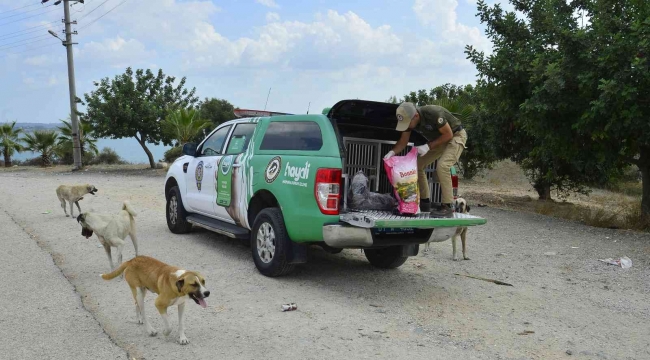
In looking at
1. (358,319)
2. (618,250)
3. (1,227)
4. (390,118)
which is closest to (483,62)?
(618,250)

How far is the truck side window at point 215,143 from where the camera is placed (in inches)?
340

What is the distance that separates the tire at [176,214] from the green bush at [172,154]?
1878 centimetres

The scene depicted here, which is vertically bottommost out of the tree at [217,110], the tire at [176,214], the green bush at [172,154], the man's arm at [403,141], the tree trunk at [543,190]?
the tree trunk at [543,190]

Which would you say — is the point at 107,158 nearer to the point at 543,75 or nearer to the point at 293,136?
the point at 543,75

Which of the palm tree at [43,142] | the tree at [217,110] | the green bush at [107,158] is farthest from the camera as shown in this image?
the tree at [217,110]

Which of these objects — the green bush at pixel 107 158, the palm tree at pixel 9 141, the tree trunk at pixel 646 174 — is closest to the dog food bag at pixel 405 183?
the tree trunk at pixel 646 174

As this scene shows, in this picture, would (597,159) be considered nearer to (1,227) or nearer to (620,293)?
(620,293)

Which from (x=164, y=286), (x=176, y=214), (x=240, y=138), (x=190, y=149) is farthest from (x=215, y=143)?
(x=164, y=286)

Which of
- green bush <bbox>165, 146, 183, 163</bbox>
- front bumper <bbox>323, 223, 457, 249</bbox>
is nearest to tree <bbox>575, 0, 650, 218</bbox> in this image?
front bumper <bbox>323, 223, 457, 249</bbox>

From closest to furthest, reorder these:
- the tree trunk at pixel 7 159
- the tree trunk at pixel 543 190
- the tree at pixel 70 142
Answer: the tree trunk at pixel 543 190
the tree at pixel 70 142
the tree trunk at pixel 7 159

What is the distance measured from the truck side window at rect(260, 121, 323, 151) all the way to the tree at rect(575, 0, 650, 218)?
560 cm

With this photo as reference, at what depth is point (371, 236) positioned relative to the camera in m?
6.00

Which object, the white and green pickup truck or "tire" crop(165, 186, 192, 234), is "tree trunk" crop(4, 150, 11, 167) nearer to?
"tire" crop(165, 186, 192, 234)

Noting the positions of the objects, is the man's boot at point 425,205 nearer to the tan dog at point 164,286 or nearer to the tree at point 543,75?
the tan dog at point 164,286
